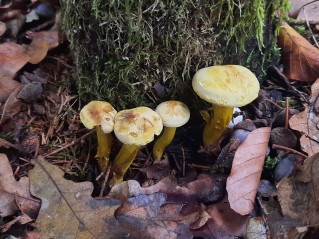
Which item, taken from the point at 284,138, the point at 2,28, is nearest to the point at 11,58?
the point at 2,28

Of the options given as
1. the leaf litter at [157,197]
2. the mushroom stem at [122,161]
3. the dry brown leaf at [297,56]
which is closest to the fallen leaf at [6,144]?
the leaf litter at [157,197]

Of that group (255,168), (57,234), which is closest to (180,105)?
(255,168)

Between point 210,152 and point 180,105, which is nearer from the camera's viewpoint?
point 180,105

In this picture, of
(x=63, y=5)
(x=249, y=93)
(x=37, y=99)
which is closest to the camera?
(x=249, y=93)

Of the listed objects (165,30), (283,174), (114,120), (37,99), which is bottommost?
(283,174)

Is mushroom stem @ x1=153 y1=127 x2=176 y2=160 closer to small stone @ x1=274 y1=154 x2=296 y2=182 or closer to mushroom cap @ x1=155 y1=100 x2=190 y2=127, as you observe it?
mushroom cap @ x1=155 y1=100 x2=190 y2=127

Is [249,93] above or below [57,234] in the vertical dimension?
above

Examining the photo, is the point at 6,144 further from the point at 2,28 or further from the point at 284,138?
A: the point at 284,138

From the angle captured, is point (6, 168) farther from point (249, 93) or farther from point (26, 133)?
point (249, 93)

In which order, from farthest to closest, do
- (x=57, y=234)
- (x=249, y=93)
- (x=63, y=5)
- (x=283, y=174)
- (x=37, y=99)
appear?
(x=37, y=99) < (x=63, y=5) < (x=283, y=174) < (x=249, y=93) < (x=57, y=234)
